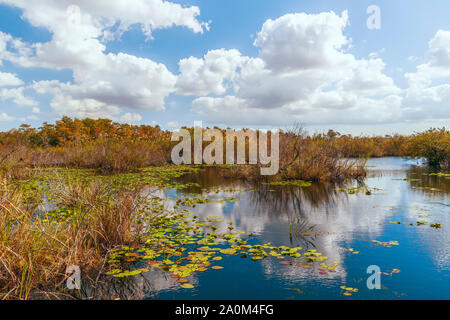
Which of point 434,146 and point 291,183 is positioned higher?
point 434,146

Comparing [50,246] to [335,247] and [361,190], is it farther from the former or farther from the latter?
[361,190]

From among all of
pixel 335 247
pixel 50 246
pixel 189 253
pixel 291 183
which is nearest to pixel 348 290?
pixel 335 247

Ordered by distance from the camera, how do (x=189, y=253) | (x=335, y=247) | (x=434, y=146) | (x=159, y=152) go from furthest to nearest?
(x=159, y=152) < (x=434, y=146) < (x=335, y=247) < (x=189, y=253)

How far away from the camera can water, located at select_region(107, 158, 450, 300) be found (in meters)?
3.77

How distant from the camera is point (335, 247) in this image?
17.5 feet

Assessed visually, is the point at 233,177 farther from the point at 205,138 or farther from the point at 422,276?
the point at 422,276

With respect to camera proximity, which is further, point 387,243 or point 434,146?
point 434,146

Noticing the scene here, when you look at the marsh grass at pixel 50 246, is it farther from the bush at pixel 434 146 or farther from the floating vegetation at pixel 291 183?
the bush at pixel 434 146

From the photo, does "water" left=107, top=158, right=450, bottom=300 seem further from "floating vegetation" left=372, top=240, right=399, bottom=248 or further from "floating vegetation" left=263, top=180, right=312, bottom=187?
"floating vegetation" left=263, top=180, right=312, bottom=187

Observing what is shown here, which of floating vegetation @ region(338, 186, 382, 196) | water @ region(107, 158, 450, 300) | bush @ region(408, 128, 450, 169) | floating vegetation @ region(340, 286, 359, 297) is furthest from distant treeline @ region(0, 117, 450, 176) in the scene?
floating vegetation @ region(340, 286, 359, 297)

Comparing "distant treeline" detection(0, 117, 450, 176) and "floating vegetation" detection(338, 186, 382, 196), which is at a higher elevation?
"distant treeline" detection(0, 117, 450, 176)

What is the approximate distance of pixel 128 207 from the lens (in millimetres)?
5348

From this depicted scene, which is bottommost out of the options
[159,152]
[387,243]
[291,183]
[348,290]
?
[348,290]
